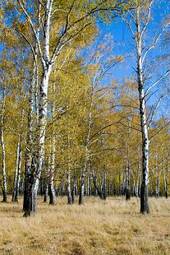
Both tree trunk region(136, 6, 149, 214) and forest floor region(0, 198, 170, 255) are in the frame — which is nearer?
forest floor region(0, 198, 170, 255)

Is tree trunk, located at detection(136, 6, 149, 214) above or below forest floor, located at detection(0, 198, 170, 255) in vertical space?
above

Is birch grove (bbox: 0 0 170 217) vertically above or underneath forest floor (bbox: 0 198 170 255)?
above

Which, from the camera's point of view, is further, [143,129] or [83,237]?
[143,129]

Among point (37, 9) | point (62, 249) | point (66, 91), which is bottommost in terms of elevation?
point (62, 249)

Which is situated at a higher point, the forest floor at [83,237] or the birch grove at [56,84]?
the birch grove at [56,84]

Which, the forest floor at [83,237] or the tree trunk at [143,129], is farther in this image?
the tree trunk at [143,129]

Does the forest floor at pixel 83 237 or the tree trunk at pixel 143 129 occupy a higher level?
the tree trunk at pixel 143 129

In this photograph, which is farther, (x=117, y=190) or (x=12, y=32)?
(x=117, y=190)

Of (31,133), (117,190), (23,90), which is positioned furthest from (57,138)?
(117,190)

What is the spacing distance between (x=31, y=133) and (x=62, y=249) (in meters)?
5.39

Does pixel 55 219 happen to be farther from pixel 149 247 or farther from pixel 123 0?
pixel 123 0

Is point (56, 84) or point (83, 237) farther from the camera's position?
point (56, 84)

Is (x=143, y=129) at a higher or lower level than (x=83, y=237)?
higher

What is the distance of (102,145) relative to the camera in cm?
3406
